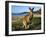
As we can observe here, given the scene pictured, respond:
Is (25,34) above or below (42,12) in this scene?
below

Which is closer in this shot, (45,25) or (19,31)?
(19,31)

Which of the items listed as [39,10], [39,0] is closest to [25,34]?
[39,10]

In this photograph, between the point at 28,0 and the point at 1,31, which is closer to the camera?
the point at 1,31

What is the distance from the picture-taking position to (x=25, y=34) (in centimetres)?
185

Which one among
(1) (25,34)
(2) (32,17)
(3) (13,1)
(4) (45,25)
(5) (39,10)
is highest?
(3) (13,1)

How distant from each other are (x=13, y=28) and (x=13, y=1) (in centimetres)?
47

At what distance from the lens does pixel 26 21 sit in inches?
73.0

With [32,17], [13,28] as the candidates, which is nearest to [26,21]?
[32,17]

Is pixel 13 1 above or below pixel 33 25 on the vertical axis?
above

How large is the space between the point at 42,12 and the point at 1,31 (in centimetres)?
81

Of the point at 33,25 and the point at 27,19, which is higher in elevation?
the point at 27,19

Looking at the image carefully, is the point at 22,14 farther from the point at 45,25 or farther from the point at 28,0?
the point at 45,25

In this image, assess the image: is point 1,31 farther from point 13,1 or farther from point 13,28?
point 13,1

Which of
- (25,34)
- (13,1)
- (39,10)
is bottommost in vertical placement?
(25,34)
